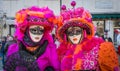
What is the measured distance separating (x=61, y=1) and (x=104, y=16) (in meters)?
2.89

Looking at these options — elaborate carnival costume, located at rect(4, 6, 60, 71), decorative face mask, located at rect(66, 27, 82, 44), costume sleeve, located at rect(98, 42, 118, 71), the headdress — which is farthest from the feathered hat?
costume sleeve, located at rect(98, 42, 118, 71)

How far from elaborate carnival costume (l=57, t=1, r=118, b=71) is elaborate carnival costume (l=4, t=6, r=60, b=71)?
0.16 metres

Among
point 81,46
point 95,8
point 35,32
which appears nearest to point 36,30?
point 35,32

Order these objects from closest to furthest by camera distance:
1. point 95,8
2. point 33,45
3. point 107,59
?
point 107,59 < point 33,45 < point 95,8

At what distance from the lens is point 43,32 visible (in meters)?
4.96

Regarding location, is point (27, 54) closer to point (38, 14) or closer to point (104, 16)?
point (38, 14)

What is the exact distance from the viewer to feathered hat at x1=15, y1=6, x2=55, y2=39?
488 centimetres

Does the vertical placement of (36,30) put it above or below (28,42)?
above

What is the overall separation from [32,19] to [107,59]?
105 centimetres

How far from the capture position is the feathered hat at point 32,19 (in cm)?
488

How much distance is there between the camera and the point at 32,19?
4875 mm

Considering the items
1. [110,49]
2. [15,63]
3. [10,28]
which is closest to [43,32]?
[15,63]

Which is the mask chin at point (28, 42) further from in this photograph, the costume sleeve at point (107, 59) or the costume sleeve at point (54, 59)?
the costume sleeve at point (107, 59)

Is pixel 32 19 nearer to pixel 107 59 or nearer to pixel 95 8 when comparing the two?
pixel 107 59
